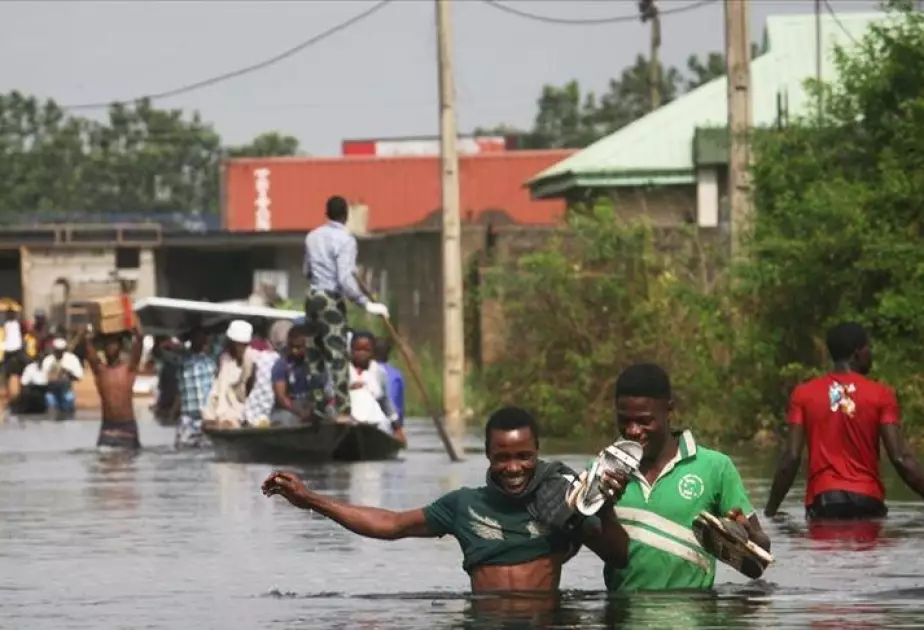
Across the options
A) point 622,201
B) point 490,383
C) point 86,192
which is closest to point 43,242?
point 622,201

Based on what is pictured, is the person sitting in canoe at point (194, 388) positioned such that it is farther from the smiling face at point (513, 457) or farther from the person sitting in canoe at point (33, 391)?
the smiling face at point (513, 457)

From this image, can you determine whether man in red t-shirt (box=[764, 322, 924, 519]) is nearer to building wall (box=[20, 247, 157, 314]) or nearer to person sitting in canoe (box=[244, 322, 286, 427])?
person sitting in canoe (box=[244, 322, 286, 427])

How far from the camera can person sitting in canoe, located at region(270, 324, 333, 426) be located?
26.5m

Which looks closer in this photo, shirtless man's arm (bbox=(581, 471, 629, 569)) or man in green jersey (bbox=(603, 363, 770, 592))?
shirtless man's arm (bbox=(581, 471, 629, 569))

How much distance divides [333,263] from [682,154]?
20.7m

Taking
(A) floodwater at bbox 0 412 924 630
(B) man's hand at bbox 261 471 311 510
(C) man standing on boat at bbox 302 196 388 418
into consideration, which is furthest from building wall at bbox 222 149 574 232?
(B) man's hand at bbox 261 471 311 510

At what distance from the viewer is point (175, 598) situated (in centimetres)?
1358

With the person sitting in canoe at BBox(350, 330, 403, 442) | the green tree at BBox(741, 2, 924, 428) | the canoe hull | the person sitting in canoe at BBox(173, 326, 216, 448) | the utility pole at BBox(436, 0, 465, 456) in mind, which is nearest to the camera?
the green tree at BBox(741, 2, 924, 428)

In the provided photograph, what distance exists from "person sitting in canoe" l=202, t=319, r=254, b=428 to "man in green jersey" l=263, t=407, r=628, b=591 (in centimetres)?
1840

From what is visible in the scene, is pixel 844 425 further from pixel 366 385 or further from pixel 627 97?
pixel 627 97

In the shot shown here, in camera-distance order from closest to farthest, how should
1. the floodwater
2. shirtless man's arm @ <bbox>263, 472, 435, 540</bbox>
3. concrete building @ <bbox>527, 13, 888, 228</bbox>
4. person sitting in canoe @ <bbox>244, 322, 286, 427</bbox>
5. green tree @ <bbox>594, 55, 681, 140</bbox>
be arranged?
1. shirtless man's arm @ <bbox>263, 472, 435, 540</bbox>
2. the floodwater
3. person sitting in canoe @ <bbox>244, 322, 286, 427</bbox>
4. concrete building @ <bbox>527, 13, 888, 228</bbox>
5. green tree @ <bbox>594, 55, 681, 140</bbox>

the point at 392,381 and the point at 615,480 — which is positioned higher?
the point at 615,480

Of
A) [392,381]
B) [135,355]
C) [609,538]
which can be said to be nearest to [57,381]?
[135,355]

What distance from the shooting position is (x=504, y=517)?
10.5 metres
